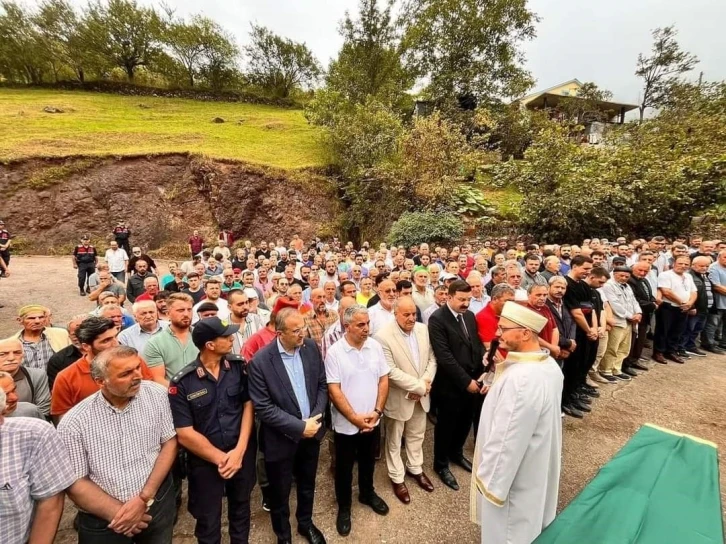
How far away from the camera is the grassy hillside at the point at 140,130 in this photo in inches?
753

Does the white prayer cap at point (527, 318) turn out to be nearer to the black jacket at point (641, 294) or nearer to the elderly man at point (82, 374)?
the elderly man at point (82, 374)

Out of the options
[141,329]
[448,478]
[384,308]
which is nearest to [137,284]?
[141,329]

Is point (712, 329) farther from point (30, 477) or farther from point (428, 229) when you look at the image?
point (30, 477)

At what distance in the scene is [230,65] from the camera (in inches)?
1796

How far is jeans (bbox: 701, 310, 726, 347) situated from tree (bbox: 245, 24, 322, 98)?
160 ft

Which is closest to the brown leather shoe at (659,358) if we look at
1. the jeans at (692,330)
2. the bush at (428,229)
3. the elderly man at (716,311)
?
the jeans at (692,330)

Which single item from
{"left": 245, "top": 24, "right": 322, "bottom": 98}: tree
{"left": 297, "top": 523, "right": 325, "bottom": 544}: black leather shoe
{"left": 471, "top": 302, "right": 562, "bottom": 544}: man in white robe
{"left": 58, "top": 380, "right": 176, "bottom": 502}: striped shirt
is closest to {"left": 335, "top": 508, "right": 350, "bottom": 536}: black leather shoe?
{"left": 297, "top": 523, "right": 325, "bottom": 544}: black leather shoe

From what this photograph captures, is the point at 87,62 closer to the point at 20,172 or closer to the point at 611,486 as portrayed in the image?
the point at 20,172

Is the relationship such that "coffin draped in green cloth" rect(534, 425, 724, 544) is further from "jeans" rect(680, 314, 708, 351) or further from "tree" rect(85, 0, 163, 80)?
"tree" rect(85, 0, 163, 80)

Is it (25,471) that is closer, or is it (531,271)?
(25,471)

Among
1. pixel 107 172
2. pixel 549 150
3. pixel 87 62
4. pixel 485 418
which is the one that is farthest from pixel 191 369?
pixel 87 62

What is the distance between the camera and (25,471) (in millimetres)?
1822

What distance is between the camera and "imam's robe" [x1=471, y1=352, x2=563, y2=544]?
2.33m

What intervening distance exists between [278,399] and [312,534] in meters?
1.30
